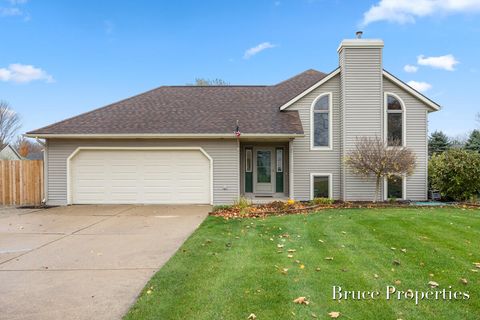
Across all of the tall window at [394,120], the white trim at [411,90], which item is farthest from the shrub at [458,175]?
the white trim at [411,90]

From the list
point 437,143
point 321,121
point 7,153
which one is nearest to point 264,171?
point 321,121

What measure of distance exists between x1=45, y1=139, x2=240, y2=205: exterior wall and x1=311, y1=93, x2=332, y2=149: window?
133 inches

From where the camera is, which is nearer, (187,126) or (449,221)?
(449,221)

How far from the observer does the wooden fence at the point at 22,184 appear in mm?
11945

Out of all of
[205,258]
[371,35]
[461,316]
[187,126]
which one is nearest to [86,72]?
[187,126]

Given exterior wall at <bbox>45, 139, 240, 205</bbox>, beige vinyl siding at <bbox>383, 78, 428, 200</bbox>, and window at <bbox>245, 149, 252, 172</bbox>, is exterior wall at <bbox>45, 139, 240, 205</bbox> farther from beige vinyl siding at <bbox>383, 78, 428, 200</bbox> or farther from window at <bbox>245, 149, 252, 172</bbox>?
beige vinyl siding at <bbox>383, 78, 428, 200</bbox>

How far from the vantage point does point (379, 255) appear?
5.21 meters

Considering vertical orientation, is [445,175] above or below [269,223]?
above

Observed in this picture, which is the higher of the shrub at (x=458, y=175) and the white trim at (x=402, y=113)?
the white trim at (x=402, y=113)

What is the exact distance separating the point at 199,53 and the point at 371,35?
50.4 feet

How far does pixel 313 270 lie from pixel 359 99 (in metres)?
9.39

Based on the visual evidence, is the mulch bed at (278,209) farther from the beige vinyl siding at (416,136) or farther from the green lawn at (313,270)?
the beige vinyl siding at (416,136)

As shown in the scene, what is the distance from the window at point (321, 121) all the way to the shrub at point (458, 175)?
4415mm

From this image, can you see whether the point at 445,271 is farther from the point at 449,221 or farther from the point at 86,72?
the point at 86,72
